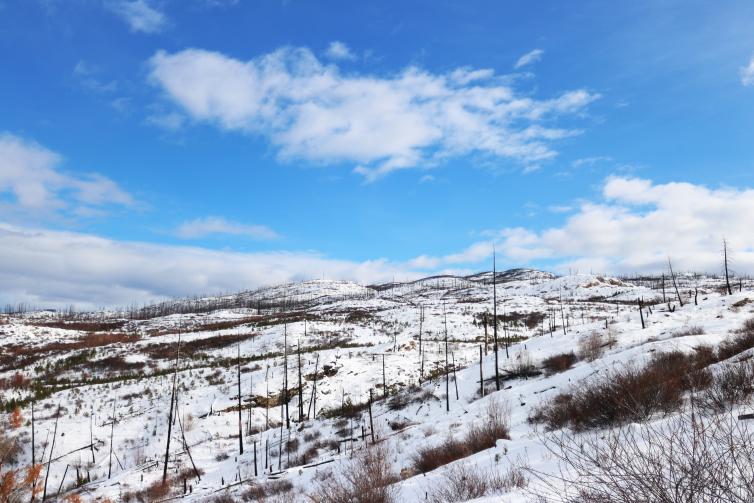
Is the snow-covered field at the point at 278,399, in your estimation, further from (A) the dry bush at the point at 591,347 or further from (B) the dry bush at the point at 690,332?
(A) the dry bush at the point at 591,347

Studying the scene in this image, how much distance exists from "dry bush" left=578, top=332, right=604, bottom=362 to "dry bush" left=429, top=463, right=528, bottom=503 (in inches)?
1061

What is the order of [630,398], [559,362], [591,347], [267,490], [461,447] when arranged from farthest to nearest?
[559,362]
[591,347]
[267,490]
[461,447]
[630,398]

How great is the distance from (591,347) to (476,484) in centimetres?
3094

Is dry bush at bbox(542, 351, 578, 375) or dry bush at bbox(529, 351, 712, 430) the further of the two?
dry bush at bbox(542, 351, 578, 375)

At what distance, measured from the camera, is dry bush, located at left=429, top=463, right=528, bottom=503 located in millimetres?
8766

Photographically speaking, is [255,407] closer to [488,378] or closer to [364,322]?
[488,378]

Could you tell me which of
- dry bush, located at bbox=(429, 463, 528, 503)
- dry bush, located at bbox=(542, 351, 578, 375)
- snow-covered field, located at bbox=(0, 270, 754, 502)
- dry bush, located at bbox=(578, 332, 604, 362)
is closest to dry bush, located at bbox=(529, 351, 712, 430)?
snow-covered field, located at bbox=(0, 270, 754, 502)

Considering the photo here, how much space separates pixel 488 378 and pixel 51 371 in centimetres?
5097

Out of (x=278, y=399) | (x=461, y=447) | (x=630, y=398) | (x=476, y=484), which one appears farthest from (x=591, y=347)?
(x=476, y=484)

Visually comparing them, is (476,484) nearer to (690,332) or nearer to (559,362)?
(690,332)

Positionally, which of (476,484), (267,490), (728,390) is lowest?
(267,490)

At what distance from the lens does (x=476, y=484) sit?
9414mm

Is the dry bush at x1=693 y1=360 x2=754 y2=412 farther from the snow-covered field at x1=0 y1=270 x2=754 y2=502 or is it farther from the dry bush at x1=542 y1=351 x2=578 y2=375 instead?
the dry bush at x1=542 y1=351 x2=578 y2=375

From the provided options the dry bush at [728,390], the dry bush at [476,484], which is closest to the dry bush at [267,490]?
the dry bush at [476,484]
